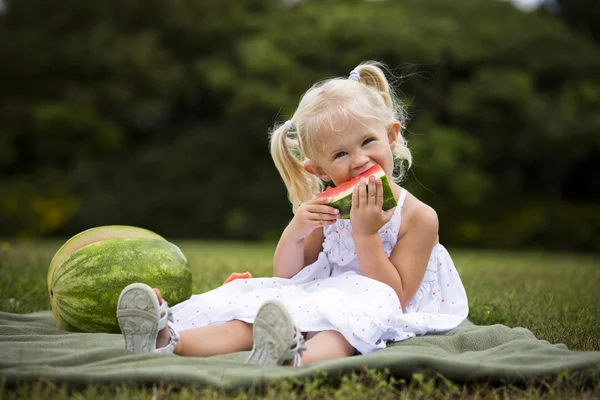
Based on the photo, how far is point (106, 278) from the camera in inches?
150

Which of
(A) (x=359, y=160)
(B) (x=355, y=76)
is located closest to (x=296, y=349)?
(A) (x=359, y=160)

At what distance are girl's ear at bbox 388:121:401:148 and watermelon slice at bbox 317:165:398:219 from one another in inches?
16.1

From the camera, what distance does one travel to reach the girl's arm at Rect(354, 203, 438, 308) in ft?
11.3

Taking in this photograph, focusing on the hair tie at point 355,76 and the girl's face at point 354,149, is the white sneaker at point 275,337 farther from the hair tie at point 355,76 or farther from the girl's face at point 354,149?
the hair tie at point 355,76

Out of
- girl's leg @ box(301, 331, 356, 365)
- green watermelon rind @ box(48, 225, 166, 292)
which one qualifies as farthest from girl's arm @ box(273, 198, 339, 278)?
green watermelon rind @ box(48, 225, 166, 292)

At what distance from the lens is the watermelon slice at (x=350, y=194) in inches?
133

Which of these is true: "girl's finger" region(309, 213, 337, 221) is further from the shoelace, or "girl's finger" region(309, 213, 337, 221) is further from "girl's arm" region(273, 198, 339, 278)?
the shoelace

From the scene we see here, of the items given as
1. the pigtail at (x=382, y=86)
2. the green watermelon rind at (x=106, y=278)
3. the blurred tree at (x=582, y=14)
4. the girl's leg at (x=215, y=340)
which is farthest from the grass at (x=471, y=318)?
the blurred tree at (x=582, y=14)

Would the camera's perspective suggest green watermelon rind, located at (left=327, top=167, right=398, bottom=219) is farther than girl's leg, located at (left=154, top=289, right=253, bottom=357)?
Yes

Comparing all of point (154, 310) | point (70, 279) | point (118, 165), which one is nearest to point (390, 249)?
point (154, 310)

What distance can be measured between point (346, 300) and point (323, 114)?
3.45ft

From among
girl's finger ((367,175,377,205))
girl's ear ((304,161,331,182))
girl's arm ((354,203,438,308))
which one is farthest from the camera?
Result: girl's ear ((304,161,331,182))

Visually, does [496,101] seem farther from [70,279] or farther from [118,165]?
[70,279]

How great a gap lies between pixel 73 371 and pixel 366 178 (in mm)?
1622
